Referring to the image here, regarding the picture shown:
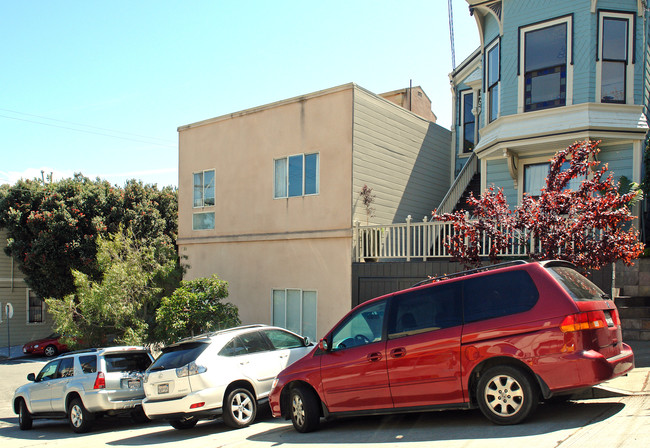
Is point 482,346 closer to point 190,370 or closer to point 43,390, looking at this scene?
point 190,370

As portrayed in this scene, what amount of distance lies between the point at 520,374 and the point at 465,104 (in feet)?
49.1

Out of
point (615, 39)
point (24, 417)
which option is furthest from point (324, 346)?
point (615, 39)

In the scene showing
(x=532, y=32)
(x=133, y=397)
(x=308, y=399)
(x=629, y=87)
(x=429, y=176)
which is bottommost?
(x=133, y=397)

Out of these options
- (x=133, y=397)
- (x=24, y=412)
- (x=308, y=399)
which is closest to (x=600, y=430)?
(x=308, y=399)

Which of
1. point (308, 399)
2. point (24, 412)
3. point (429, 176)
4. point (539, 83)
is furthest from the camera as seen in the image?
point (429, 176)

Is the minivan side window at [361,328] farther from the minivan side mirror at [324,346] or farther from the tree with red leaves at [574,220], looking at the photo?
the tree with red leaves at [574,220]

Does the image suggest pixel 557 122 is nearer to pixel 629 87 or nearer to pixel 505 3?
pixel 629 87

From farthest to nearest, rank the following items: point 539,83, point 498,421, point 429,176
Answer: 1. point 429,176
2. point 539,83
3. point 498,421

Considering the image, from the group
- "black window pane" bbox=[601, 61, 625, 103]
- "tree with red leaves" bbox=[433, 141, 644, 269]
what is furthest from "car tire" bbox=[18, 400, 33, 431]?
"black window pane" bbox=[601, 61, 625, 103]

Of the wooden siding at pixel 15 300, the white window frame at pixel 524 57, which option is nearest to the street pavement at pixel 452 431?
the white window frame at pixel 524 57

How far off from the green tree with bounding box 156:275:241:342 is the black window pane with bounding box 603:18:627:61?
10368mm

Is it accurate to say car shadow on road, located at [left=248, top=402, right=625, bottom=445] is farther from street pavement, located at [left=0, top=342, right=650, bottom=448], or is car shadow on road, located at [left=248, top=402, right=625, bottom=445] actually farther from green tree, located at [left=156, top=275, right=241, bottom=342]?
green tree, located at [left=156, top=275, right=241, bottom=342]

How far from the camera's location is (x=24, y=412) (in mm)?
13047

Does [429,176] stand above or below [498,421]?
above
